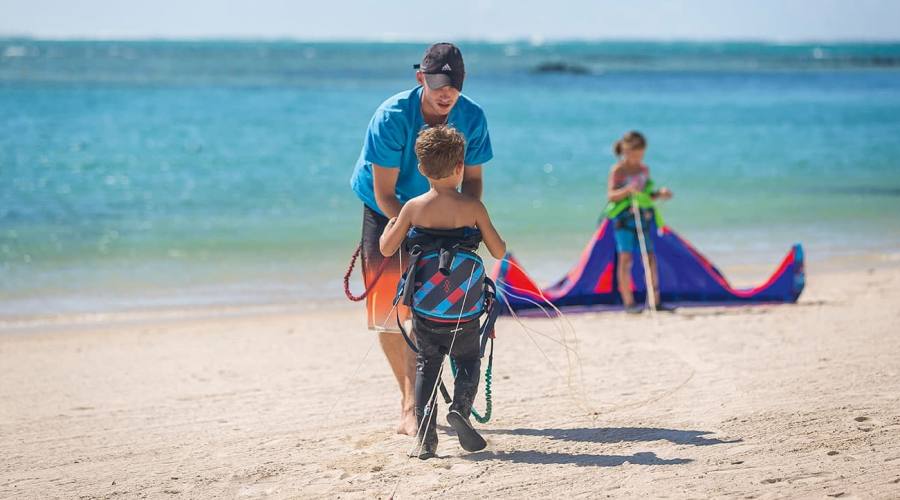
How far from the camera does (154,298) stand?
867cm

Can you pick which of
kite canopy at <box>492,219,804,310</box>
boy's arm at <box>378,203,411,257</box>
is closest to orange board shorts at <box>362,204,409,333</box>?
boy's arm at <box>378,203,411,257</box>

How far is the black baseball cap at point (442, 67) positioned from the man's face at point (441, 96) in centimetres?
2

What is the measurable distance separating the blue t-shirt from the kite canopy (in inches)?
126

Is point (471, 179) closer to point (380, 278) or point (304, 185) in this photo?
point (380, 278)

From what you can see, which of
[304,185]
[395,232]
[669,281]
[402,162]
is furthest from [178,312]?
[304,185]

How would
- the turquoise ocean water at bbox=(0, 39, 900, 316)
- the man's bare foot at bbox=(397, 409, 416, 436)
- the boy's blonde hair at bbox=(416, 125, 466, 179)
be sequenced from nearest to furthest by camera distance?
the boy's blonde hair at bbox=(416, 125, 466, 179), the man's bare foot at bbox=(397, 409, 416, 436), the turquoise ocean water at bbox=(0, 39, 900, 316)

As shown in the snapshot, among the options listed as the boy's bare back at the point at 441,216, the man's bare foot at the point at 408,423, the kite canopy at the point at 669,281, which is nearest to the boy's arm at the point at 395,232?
the boy's bare back at the point at 441,216

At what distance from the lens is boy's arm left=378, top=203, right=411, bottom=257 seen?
3.95 meters

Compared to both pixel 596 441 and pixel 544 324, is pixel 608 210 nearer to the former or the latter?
pixel 544 324

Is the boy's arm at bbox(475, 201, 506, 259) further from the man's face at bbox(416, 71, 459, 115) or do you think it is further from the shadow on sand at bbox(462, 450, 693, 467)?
the shadow on sand at bbox(462, 450, 693, 467)

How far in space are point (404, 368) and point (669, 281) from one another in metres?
3.67

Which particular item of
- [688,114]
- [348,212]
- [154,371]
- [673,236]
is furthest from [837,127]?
[154,371]

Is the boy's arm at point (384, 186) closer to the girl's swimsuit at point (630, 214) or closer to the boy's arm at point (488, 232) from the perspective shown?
the boy's arm at point (488, 232)

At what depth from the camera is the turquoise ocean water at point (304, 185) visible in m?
9.81
